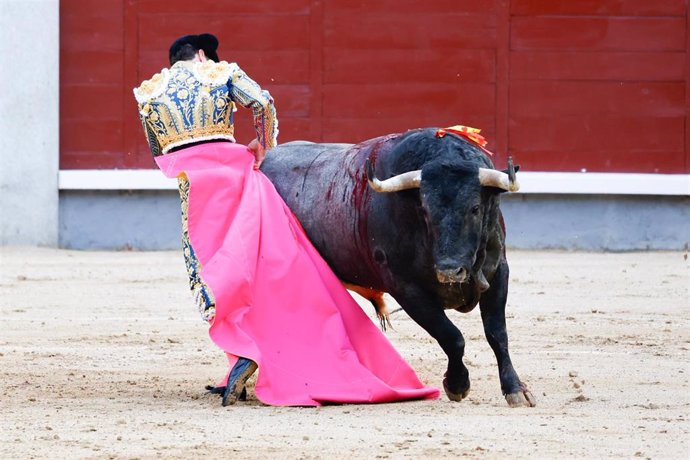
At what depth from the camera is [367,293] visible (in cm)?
523

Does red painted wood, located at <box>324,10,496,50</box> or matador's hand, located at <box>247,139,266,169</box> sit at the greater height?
red painted wood, located at <box>324,10,496,50</box>

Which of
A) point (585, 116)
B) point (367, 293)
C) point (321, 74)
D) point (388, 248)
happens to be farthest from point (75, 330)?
point (585, 116)

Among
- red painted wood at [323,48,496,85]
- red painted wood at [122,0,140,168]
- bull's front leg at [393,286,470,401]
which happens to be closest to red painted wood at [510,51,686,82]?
red painted wood at [323,48,496,85]

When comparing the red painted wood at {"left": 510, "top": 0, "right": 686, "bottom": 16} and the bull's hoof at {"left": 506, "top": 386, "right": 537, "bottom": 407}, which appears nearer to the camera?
the bull's hoof at {"left": 506, "top": 386, "right": 537, "bottom": 407}

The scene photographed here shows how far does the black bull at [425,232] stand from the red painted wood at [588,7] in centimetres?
497

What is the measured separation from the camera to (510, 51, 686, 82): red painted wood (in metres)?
9.89

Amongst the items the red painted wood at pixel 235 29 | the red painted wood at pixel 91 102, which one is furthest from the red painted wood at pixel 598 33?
the red painted wood at pixel 91 102

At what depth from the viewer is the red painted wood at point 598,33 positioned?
986cm

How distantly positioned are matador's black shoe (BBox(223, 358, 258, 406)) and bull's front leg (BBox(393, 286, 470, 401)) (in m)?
0.49

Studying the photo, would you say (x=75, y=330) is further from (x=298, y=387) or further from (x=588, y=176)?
(x=588, y=176)

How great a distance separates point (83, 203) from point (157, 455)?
20.3 feet

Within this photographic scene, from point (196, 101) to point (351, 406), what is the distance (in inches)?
40.8

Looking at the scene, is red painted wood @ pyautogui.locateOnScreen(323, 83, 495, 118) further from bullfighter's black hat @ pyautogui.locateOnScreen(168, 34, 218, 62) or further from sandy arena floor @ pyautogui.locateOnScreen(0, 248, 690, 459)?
bullfighter's black hat @ pyautogui.locateOnScreen(168, 34, 218, 62)

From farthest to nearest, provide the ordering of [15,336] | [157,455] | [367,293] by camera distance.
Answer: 1. [15,336]
2. [367,293]
3. [157,455]
